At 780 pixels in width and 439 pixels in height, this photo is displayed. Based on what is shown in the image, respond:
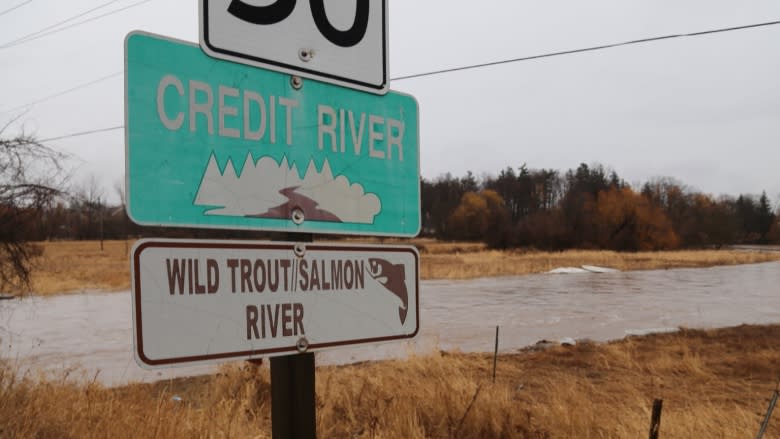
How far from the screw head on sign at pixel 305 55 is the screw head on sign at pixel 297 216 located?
1.36ft

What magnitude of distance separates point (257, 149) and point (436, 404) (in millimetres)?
3481

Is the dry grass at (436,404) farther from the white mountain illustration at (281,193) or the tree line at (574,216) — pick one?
the tree line at (574,216)

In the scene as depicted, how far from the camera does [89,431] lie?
3500mm

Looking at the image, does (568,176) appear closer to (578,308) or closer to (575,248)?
(575,248)

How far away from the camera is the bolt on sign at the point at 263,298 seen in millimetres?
1322

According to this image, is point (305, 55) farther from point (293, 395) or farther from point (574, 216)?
point (574, 216)

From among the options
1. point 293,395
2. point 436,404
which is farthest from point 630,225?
point 293,395

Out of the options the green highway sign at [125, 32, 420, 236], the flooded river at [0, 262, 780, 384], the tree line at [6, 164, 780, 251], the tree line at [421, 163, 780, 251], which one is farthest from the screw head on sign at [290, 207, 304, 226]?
the tree line at [421, 163, 780, 251]

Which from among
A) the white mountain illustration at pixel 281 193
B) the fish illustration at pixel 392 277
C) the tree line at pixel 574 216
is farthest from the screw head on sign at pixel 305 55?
the tree line at pixel 574 216

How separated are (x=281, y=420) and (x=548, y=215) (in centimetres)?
6779

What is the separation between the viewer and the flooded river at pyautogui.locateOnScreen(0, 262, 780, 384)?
10.3 metres

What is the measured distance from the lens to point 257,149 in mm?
1521

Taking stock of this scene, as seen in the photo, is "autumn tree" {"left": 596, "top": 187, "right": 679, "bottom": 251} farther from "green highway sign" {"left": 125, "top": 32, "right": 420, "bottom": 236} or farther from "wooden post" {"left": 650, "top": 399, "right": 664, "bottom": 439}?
"green highway sign" {"left": 125, "top": 32, "right": 420, "bottom": 236}

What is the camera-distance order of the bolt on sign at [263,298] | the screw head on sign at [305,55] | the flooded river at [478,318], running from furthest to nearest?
the flooded river at [478,318] < the screw head on sign at [305,55] < the bolt on sign at [263,298]
